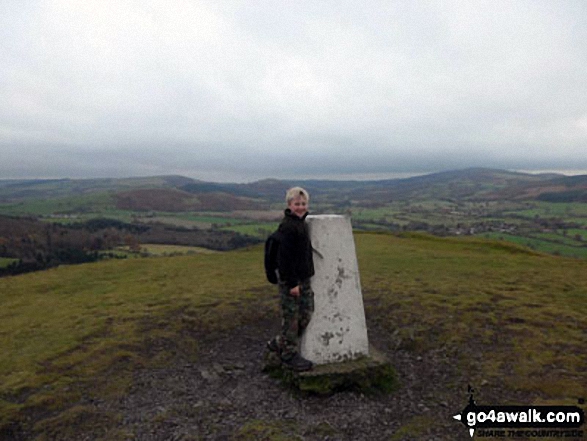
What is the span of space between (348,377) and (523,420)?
Answer: 3.03 meters

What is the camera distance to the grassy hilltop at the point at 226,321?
24.9 ft

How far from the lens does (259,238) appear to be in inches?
3497

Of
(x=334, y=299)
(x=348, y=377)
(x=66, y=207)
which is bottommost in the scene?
(x=66, y=207)

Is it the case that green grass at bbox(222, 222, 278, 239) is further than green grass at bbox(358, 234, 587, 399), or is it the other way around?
green grass at bbox(222, 222, 278, 239)

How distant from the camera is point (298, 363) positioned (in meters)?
7.74

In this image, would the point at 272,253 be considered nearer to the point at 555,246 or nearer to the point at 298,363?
the point at 298,363

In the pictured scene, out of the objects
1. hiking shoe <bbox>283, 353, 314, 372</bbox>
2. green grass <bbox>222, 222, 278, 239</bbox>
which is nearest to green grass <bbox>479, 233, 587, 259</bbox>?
green grass <bbox>222, 222, 278, 239</bbox>

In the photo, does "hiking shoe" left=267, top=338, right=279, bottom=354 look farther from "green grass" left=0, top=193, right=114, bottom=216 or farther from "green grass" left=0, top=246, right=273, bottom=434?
"green grass" left=0, top=193, right=114, bottom=216

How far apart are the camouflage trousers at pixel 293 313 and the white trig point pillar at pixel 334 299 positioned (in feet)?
0.55

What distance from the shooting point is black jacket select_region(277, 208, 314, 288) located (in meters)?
7.54

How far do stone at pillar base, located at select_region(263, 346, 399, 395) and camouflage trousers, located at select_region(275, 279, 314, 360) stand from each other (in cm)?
47

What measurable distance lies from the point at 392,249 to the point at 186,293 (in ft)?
49.1

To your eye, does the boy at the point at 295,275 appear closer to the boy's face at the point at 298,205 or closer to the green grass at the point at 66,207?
the boy's face at the point at 298,205

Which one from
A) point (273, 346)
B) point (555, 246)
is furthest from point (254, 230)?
point (273, 346)
